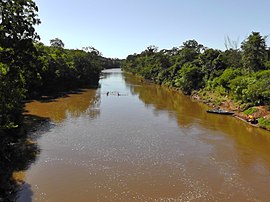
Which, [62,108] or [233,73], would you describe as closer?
[62,108]

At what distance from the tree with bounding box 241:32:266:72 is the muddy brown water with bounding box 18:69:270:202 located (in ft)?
51.5

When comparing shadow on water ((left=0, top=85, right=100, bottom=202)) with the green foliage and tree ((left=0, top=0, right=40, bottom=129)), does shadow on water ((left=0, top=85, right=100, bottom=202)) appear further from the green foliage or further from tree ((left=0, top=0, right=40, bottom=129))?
the green foliage

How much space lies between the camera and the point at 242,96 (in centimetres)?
3900

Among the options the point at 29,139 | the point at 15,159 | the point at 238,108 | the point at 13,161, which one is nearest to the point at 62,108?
the point at 29,139

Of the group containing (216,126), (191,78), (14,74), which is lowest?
(216,126)

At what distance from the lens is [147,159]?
21.9 metres

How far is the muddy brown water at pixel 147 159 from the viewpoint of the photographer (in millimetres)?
16953

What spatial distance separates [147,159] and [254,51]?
34534 mm

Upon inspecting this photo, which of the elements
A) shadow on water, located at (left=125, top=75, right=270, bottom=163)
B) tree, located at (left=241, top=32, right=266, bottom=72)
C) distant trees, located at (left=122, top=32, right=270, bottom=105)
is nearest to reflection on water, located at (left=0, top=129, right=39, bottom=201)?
shadow on water, located at (left=125, top=75, right=270, bottom=163)

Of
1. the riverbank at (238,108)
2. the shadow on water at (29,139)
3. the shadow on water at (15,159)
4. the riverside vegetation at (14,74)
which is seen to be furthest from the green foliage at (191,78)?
the riverside vegetation at (14,74)

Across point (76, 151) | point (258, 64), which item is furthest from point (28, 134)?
point (258, 64)

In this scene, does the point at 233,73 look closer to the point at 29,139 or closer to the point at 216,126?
the point at 216,126

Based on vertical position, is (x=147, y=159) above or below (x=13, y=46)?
below

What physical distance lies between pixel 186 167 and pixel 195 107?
25763 mm
